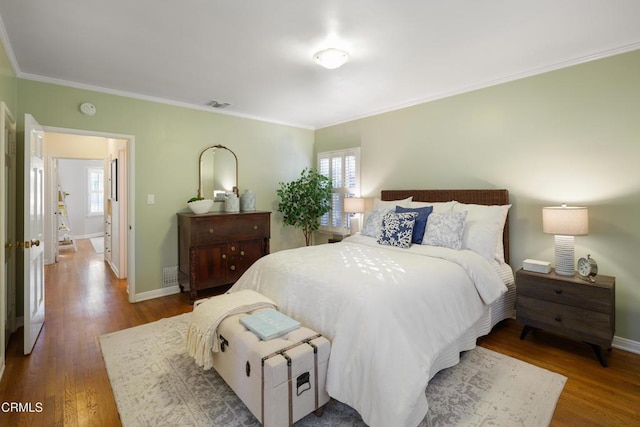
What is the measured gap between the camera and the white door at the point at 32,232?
240 centimetres

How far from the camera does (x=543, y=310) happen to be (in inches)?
100

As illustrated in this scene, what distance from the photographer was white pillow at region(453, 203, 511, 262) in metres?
2.83

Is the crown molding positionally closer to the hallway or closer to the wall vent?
the wall vent

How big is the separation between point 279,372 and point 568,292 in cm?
235

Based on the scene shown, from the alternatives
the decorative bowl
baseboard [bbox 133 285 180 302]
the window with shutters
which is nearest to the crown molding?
the window with shutters

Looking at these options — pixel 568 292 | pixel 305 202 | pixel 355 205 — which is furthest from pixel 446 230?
pixel 305 202

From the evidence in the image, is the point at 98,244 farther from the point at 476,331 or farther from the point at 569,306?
the point at 569,306

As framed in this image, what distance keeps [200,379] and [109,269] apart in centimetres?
422

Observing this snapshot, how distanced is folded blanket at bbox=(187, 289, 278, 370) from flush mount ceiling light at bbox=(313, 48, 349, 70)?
1.99m

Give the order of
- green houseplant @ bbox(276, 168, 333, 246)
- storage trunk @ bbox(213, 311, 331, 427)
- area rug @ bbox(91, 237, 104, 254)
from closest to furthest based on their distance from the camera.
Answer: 1. storage trunk @ bbox(213, 311, 331, 427)
2. green houseplant @ bbox(276, 168, 333, 246)
3. area rug @ bbox(91, 237, 104, 254)

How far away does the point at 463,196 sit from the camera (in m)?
A: 3.40

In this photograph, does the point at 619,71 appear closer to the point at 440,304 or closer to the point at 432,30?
the point at 432,30

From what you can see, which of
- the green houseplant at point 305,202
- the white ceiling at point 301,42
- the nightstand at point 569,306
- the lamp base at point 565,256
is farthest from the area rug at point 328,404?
the green houseplant at point 305,202

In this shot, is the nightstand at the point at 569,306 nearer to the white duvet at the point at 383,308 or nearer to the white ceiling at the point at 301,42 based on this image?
the white duvet at the point at 383,308
